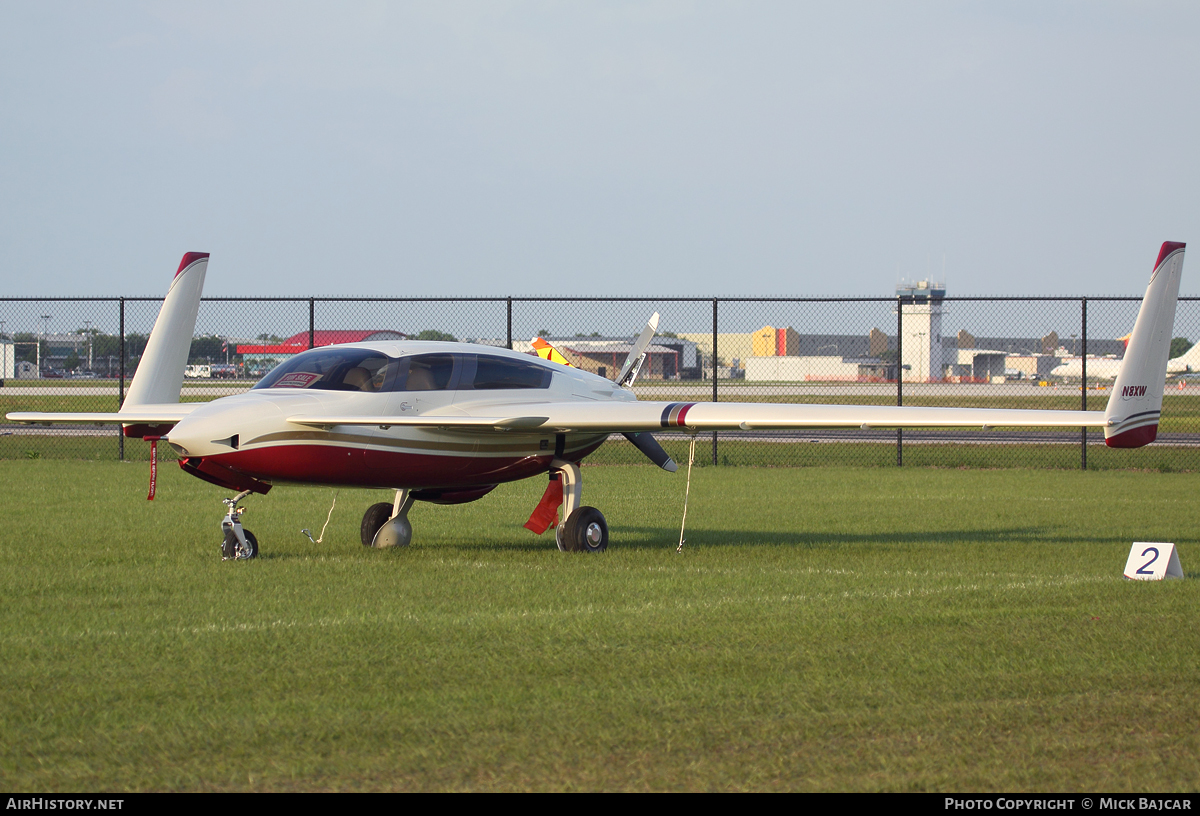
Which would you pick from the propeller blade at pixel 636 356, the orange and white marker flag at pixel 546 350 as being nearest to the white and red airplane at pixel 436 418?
the propeller blade at pixel 636 356

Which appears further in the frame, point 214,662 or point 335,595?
→ point 335,595

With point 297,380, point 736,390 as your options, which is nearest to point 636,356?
point 297,380

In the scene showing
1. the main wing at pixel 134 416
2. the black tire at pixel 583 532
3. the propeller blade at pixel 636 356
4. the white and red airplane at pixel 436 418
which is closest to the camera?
the white and red airplane at pixel 436 418

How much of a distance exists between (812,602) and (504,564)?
3.02m

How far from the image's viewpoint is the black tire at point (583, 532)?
11.4 meters

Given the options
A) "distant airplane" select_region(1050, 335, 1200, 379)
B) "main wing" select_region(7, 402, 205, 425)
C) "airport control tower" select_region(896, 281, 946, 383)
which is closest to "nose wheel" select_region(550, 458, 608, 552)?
"main wing" select_region(7, 402, 205, 425)

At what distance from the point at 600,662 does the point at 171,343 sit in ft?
24.2

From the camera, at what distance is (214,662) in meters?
6.54

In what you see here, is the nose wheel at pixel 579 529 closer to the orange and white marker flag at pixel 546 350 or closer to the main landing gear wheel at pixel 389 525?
the main landing gear wheel at pixel 389 525

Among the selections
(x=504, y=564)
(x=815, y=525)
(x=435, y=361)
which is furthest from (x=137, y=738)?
(x=815, y=525)

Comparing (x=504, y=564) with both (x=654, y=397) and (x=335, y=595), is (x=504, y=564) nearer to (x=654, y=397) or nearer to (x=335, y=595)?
(x=335, y=595)

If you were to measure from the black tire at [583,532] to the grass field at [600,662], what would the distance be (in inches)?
9.3

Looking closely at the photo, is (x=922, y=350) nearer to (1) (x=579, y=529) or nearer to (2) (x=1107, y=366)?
(2) (x=1107, y=366)

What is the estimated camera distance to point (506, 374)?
11.9m
